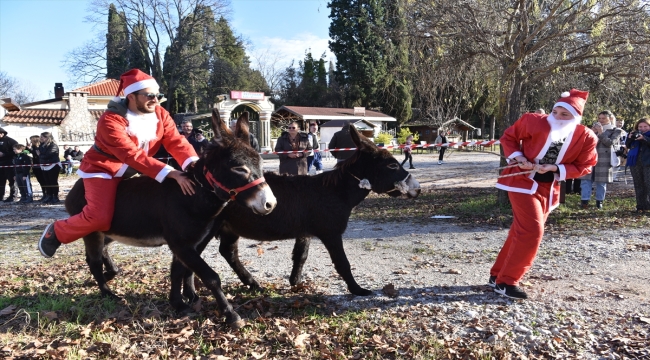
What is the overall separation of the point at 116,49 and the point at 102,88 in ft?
25.1

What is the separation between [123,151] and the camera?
401 cm

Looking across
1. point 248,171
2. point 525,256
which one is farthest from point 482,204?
point 248,171

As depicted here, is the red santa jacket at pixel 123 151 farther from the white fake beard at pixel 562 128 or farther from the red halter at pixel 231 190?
the white fake beard at pixel 562 128

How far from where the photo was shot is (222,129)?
3.85 meters

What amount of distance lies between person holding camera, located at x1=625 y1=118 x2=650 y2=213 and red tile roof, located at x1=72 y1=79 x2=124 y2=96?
39.8 metres

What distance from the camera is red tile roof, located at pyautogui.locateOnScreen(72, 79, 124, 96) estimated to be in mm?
39188

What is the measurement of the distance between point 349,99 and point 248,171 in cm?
4760

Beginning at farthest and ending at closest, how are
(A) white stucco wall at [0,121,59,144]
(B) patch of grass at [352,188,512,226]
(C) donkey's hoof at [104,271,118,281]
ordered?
(A) white stucco wall at [0,121,59,144]
(B) patch of grass at [352,188,512,226]
(C) donkey's hoof at [104,271,118,281]

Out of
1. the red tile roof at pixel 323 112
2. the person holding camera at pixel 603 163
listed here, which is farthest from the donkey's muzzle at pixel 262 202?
the red tile roof at pixel 323 112

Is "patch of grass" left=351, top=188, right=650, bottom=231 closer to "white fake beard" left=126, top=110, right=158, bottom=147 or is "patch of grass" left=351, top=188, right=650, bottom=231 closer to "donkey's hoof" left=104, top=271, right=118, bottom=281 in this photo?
"donkey's hoof" left=104, top=271, right=118, bottom=281

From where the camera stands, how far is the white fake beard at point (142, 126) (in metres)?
4.27

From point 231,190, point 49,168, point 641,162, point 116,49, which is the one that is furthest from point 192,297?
point 116,49

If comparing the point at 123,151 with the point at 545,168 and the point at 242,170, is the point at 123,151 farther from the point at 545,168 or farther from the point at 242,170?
the point at 545,168

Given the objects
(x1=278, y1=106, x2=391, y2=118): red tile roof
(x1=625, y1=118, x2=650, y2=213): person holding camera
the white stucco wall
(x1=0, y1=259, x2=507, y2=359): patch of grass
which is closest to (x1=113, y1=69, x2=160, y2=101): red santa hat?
(x1=0, y1=259, x2=507, y2=359): patch of grass
